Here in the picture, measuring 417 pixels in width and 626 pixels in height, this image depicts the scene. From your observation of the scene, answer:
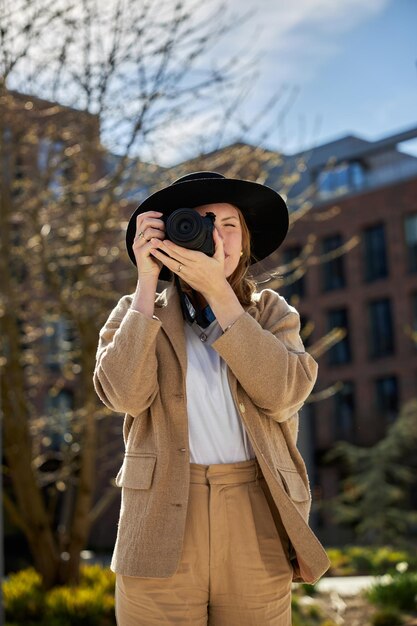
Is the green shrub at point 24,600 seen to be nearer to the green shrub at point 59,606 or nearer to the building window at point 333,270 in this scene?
the green shrub at point 59,606

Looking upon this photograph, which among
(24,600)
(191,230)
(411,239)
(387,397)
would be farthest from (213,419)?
(411,239)

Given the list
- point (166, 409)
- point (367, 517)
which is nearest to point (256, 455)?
point (166, 409)

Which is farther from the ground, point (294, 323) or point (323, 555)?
point (294, 323)

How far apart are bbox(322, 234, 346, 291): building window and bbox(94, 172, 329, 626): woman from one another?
3612 cm

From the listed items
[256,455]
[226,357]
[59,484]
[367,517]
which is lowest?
[367,517]

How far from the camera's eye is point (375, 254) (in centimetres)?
3731

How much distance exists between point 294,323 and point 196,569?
725mm

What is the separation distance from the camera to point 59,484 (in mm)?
8344

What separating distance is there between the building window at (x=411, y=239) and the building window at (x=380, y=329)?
5.93 feet

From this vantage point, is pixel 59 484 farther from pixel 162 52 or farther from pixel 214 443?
pixel 214 443

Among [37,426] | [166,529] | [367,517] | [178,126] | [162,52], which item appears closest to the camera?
[166,529]

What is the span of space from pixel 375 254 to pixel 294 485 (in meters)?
35.8

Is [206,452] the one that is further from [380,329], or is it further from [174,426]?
[380,329]

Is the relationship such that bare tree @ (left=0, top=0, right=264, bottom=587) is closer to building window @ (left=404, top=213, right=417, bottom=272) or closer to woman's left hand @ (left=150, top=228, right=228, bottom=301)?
woman's left hand @ (left=150, top=228, right=228, bottom=301)
